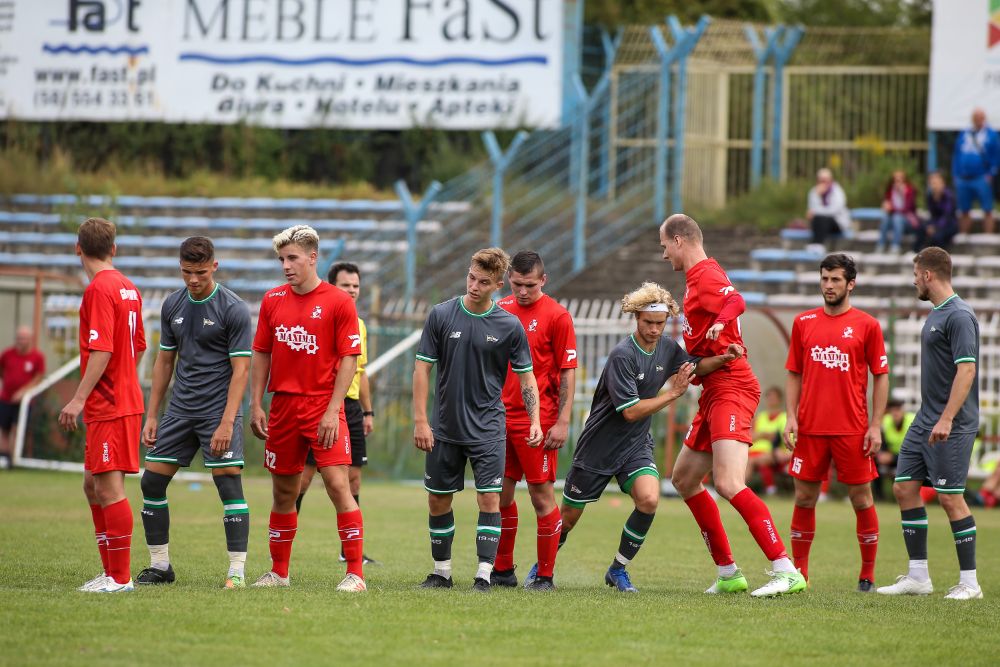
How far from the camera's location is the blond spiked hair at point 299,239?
28.1 ft

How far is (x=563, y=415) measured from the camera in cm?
909

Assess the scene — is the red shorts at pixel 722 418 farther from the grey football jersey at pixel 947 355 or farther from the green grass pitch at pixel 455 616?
the grey football jersey at pixel 947 355

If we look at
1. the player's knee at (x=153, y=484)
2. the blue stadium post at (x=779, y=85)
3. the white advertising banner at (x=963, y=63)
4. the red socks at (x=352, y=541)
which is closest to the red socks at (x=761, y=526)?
the red socks at (x=352, y=541)

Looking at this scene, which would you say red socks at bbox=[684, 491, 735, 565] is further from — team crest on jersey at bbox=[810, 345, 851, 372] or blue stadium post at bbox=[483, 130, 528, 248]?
blue stadium post at bbox=[483, 130, 528, 248]

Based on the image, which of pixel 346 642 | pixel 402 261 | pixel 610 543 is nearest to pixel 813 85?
pixel 402 261

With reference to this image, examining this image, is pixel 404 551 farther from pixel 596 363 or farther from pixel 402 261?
pixel 402 261

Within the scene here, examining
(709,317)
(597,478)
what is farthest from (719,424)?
(597,478)

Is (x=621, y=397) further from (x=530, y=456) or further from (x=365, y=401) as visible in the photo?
(x=365, y=401)

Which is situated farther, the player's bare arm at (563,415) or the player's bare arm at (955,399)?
the player's bare arm at (955,399)

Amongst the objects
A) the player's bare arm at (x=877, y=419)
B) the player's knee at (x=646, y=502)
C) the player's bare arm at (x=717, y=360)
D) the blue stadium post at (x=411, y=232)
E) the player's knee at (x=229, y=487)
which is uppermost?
the blue stadium post at (x=411, y=232)

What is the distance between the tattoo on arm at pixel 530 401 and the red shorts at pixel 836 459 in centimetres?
207

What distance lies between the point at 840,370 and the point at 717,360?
4.00 feet

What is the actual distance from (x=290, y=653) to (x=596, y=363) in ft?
44.2

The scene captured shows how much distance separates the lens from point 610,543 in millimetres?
12750
